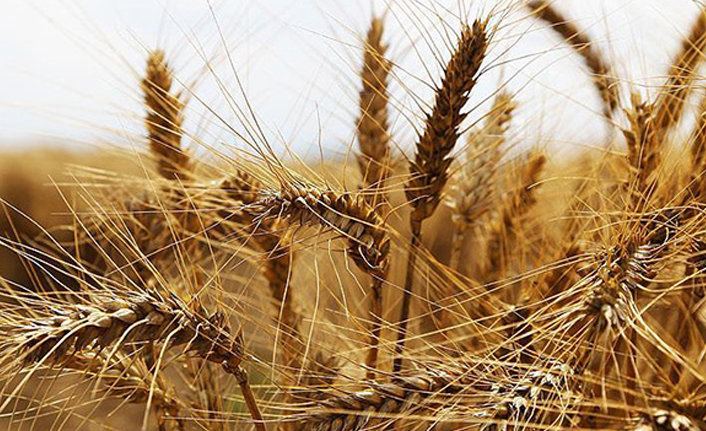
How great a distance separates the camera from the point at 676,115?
0.95 metres

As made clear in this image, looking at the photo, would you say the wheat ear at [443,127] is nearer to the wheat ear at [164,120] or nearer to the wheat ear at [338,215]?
the wheat ear at [338,215]

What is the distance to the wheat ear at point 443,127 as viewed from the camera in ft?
2.42

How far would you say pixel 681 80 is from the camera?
86 cm

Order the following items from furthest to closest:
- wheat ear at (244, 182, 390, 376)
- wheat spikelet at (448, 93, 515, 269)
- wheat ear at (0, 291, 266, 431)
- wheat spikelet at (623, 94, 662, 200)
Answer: wheat spikelet at (448, 93, 515, 269), wheat spikelet at (623, 94, 662, 200), wheat ear at (244, 182, 390, 376), wheat ear at (0, 291, 266, 431)

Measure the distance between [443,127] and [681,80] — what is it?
0.31 metres

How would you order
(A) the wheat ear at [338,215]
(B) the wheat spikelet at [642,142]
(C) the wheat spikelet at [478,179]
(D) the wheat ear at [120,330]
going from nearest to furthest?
(D) the wheat ear at [120,330] → (A) the wheat ear at [338,215] → (B) the wheat spikelet at [642,142] → (C) the wheat spikelet at [478,179]

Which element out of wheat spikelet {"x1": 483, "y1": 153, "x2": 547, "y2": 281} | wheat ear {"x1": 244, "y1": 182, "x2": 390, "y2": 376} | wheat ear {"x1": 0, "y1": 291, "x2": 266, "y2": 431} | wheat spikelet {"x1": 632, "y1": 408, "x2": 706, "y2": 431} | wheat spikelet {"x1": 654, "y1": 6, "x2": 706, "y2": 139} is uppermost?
wheat spikelet {"x1": 654, "y1": 6, "x2": 706, "y2": 139}

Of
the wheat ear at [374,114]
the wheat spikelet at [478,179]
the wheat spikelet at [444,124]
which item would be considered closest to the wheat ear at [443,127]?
the wheat spikelet at [444,124]

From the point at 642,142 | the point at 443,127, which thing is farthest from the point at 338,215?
the point at 642,142

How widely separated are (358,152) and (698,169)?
36 cm

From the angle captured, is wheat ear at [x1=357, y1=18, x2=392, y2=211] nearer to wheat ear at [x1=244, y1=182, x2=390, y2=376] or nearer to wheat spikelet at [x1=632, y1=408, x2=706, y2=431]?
wheat ear at [x1=244, y1=182, x2=390, y2=376]

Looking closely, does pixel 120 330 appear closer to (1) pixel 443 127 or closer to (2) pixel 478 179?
(1) pixel 443 127

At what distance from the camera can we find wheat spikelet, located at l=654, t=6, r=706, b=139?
0.87 meters

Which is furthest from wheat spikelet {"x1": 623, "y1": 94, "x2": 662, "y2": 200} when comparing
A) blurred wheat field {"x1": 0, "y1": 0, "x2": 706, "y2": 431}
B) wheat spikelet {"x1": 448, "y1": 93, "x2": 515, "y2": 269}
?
wheat spikelet {"x1": 448, "y1": 93, "x2": 515, "y2": 269}
